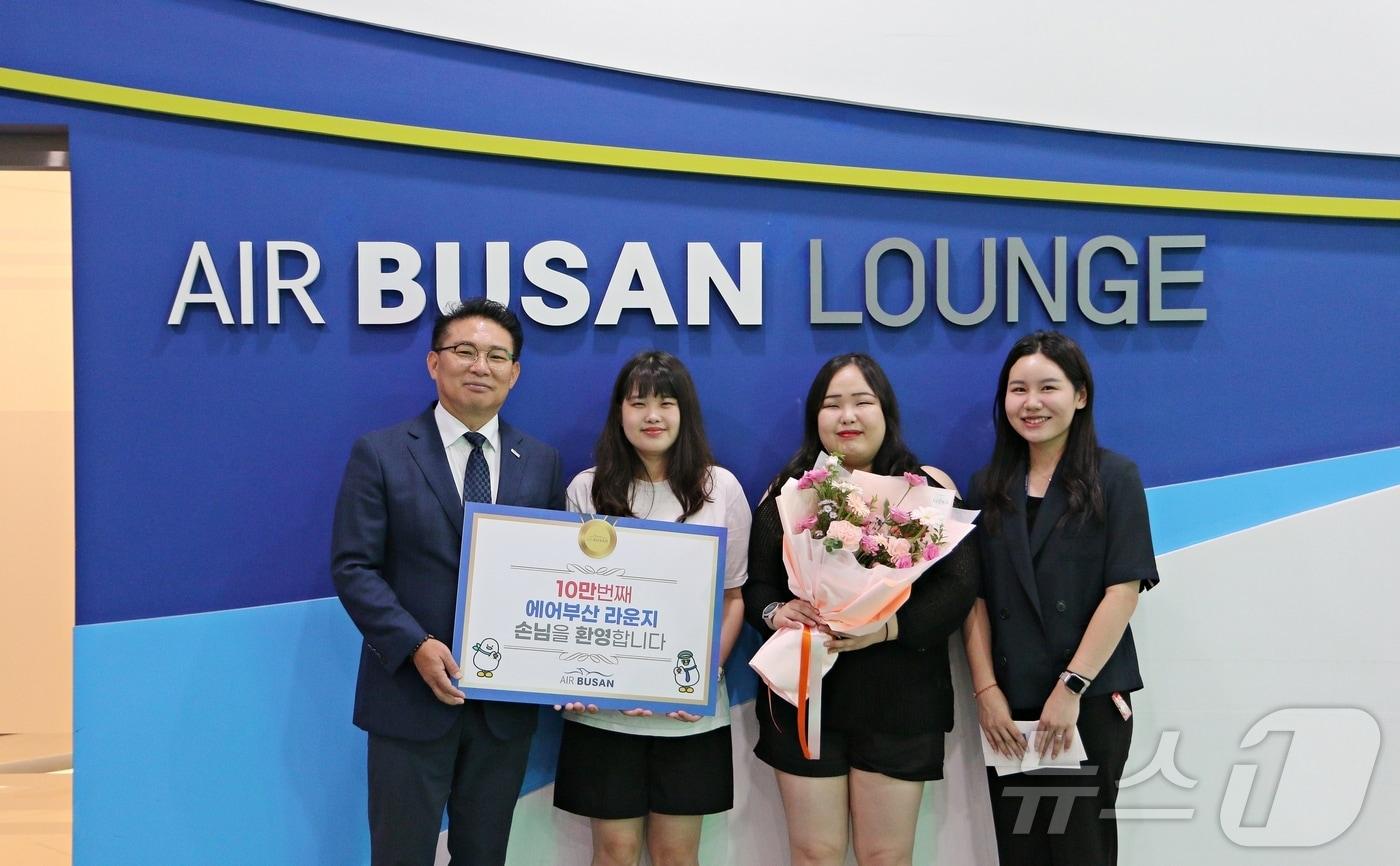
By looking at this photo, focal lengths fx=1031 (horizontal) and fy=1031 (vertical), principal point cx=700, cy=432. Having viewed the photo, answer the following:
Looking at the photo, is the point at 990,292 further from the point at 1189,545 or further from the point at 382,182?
the point at 382,182

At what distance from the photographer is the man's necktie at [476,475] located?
2631 mm

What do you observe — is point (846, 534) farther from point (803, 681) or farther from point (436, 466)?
point (436, 466)

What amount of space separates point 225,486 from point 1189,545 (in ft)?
9.55

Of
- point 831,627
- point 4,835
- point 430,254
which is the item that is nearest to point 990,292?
point 831,627

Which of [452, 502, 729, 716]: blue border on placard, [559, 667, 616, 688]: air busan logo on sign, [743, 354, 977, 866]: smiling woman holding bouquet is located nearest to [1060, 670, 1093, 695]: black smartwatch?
[743, 354, 977, 866]: smiling woman holding bouquet

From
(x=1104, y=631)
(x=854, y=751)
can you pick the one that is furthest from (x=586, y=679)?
(x=1104, y=631)

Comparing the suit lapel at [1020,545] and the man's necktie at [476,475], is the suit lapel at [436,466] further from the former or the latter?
the suit lapel at [1020,545]

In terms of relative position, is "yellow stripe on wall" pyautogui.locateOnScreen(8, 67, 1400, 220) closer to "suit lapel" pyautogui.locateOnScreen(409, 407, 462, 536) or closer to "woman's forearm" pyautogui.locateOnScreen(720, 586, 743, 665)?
"suit lapel" pyautogui.locateOnScreen(409, 407, 462, 536)

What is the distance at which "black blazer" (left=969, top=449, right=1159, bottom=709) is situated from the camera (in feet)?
8.70

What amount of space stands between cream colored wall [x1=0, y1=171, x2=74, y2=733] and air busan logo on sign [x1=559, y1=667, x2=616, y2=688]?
1.65 m

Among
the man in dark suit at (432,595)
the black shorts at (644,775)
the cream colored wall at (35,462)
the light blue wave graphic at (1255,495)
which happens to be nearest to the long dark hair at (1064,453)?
the light blue wave graphic at (1255,495)

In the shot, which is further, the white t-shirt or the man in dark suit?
the white t-shirt

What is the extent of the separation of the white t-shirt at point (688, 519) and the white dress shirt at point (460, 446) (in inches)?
10.9

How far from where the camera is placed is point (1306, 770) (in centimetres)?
320
